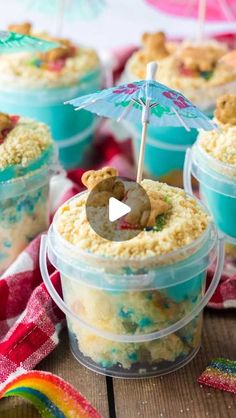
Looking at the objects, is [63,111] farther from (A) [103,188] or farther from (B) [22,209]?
(A) [103,188]

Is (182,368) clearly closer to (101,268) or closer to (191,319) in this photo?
(191,319)

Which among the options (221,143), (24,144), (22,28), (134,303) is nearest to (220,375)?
(134,303)

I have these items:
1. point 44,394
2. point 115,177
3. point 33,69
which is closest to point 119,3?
point 33,69

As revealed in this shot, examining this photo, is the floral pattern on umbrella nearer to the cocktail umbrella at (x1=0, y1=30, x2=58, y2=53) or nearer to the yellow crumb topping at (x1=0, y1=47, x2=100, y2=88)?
the cocktail umbrella at (x1=0, y1=30, x2=58, y2=53)

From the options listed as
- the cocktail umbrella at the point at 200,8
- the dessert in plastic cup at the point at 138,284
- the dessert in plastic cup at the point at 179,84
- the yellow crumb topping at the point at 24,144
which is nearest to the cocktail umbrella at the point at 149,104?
the dessert in plastic cup at the point at 138,284

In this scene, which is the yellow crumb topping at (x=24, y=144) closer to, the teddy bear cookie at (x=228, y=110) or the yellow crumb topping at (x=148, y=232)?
the yellow crumb topping at (x=148, y=232)
